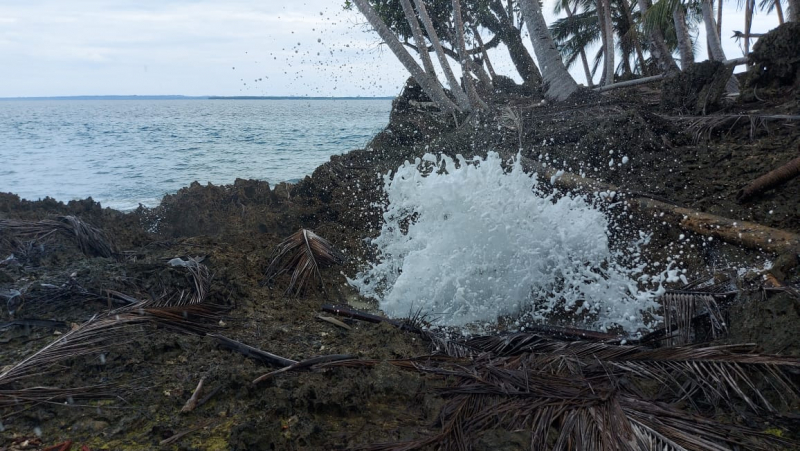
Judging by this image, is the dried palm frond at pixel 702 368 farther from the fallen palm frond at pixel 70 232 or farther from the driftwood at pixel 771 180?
the fallen palm frond at pixel 70 232

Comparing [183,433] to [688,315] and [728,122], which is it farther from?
[728,122]

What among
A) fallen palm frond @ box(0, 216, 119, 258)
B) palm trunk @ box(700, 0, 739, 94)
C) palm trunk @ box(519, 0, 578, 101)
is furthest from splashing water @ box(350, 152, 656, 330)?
palm trunk @ box(700, 0, 739, 94)

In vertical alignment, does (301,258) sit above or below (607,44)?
below

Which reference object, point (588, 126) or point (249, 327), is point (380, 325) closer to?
point (249, 327)

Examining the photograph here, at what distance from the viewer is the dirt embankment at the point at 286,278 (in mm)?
2420

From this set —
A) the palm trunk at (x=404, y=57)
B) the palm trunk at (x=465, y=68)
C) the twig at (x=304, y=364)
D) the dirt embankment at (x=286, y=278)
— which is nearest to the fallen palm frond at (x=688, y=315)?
the dirt embankment at (x=286, y=278)

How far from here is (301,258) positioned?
5516mm

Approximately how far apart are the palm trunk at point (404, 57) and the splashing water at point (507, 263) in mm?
5213

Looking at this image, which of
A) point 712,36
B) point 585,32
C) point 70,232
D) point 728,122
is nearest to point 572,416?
point 70,232

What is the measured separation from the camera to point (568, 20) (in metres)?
26.2

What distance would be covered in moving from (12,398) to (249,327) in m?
1.46

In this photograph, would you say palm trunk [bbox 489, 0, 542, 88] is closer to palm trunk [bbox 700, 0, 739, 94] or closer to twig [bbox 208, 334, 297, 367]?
palm trunk [bbox 700, 0, 739, 94]

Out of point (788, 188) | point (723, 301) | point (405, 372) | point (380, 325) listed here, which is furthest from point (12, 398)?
point (788, 188)

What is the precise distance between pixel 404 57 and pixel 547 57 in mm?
3522
